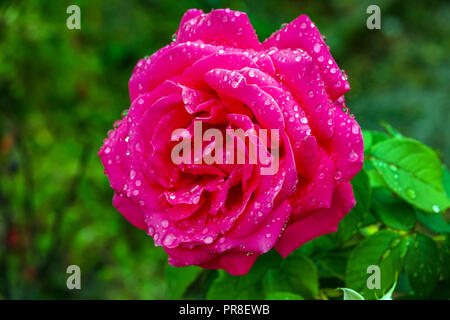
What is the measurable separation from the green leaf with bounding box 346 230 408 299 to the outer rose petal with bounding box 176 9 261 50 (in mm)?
346

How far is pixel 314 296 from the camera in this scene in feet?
2.39

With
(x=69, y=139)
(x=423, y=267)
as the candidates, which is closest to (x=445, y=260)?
(x=423, y=267)

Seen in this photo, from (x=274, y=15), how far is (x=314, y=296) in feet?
9.51

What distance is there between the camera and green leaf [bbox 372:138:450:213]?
0.71 metres

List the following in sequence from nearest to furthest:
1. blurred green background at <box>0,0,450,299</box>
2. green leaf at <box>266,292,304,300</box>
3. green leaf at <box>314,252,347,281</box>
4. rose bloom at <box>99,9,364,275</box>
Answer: rose bloom at <box>99,9,364,275</box>
green leaf at <box>266,292,304,300</box>
green leaf at <box>314,252,347,281</box>
blurred green background at <box>0,0,450,299</box>

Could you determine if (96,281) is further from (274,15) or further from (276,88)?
(274,15)

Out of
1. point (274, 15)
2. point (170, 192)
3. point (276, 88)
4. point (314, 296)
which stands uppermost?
point (274, 15)

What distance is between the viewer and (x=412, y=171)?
2.44 ft

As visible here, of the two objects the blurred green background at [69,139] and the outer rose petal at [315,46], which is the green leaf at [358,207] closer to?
the outer rose petal at [315,46]

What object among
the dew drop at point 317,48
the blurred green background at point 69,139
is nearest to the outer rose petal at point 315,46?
the dew drop at point 317,48

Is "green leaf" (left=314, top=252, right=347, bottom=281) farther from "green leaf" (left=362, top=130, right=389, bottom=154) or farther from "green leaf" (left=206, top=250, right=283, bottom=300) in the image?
"green leaf" (left=362, top=130, right=389, bottom=154)

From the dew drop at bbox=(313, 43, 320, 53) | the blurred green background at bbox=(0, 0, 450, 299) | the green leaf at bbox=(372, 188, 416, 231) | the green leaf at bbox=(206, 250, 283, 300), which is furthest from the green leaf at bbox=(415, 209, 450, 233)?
the blurred green background at bbox=(0, 0, 450, 299)

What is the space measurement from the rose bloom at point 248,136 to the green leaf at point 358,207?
0.32 feet

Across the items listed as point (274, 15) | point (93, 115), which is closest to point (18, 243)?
point (93, 115)
